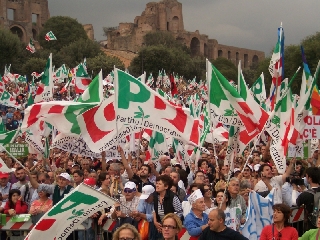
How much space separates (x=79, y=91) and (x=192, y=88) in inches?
1007

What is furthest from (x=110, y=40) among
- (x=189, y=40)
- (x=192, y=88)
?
(x=192, y=88)

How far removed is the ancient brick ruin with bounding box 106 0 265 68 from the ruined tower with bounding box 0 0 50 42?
14.2 m

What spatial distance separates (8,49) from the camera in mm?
67312

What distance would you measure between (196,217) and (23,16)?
331 ft

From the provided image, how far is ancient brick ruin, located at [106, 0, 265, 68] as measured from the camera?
118000mm

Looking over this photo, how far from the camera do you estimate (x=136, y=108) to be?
10.2 metres

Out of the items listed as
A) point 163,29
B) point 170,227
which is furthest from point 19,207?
point 163,29

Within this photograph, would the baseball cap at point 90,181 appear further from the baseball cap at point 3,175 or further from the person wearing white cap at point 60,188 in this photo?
the baseball cap at point 3,175

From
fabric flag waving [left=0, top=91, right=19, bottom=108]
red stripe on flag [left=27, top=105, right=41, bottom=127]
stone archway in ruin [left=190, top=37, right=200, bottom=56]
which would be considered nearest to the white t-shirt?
red stripe on flag [left=27, top=105, right=41, bottom=127]

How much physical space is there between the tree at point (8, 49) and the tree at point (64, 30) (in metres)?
14.9

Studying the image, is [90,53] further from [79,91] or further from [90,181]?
[90,181]

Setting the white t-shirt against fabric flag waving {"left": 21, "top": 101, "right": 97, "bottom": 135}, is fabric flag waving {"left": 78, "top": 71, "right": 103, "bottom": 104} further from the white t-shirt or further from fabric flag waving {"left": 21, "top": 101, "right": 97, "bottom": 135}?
the white t-shirt

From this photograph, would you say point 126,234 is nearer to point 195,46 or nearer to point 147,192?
point 147,192

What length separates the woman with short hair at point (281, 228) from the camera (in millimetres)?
6820
